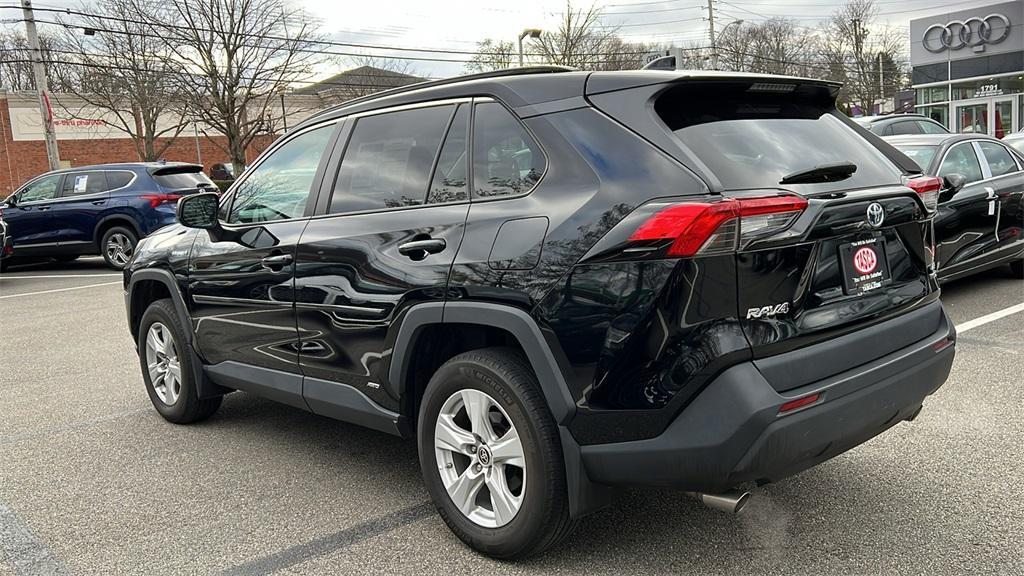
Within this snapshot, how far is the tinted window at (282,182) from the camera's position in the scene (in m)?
4.08

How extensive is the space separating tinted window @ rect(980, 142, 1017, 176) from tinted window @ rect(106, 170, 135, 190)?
1233 centimetres

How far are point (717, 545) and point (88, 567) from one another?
7.88 ft

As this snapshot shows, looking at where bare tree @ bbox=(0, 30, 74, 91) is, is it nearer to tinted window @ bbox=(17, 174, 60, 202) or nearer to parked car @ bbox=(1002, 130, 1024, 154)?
tinted window @ bbox=(17, 174, 60, 202)

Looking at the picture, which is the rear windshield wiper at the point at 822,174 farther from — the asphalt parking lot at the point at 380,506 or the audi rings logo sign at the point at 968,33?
the audi rings logo sign at the point at 968,33

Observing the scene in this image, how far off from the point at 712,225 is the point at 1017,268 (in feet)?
25.0

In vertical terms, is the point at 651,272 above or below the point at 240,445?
above

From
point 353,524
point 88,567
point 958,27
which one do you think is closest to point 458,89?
point 353,524

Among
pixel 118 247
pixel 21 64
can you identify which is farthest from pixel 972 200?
pixel 21 64

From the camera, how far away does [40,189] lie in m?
14.6

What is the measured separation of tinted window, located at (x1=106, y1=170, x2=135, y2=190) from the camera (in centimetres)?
1405

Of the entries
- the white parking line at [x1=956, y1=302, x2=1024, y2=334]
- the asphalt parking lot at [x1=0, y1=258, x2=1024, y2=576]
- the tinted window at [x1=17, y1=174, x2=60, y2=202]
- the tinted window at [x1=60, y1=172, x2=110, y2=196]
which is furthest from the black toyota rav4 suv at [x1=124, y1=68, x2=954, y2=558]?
the tinted window at [x1=17, y1=174, x2=60, y2=202]

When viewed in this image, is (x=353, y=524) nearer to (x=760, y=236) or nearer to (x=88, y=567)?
(x=88, y=567)

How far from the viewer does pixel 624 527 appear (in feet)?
11.1

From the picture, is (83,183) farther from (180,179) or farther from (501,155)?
(501,155)
